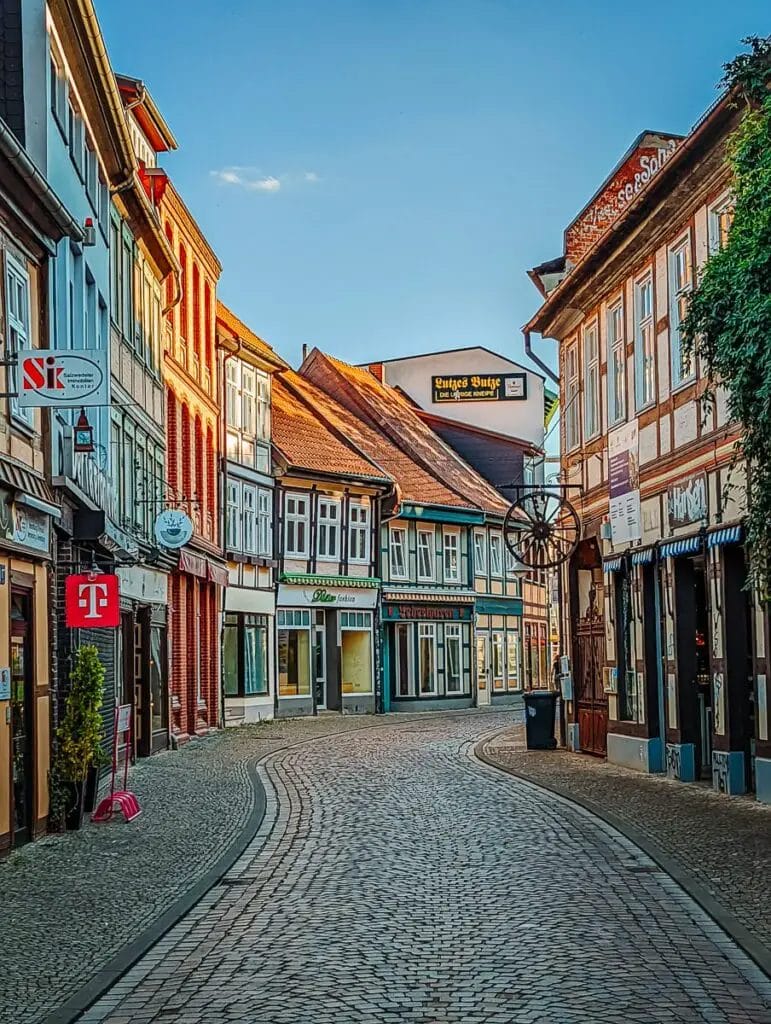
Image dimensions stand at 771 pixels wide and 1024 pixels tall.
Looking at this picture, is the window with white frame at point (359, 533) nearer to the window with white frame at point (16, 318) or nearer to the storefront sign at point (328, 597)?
the storefront sign at point (328, 597)

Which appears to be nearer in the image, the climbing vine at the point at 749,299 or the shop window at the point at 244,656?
the climbing vine at the point at 749,299

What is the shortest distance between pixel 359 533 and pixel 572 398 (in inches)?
815

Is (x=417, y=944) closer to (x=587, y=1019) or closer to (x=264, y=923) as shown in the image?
(x=264, y=923)

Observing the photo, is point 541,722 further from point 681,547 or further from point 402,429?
point 402,429

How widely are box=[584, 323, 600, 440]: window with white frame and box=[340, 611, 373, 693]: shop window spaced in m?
21.3

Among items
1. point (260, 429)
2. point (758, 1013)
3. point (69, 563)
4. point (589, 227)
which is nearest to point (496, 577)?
point (260, 429)

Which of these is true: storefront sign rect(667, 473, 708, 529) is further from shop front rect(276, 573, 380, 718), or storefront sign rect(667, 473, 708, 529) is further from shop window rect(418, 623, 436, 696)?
shop window rect(418, 623, 436, 696)

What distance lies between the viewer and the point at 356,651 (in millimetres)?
46188

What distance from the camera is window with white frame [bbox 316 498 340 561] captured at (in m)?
44.4

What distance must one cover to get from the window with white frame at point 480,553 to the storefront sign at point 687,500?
3142cm

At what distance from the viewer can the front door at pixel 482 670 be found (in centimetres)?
5091

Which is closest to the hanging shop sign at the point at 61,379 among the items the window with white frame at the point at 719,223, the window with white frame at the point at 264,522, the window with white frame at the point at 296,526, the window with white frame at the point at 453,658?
the window with white frame at the point at 719,223

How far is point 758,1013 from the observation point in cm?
734

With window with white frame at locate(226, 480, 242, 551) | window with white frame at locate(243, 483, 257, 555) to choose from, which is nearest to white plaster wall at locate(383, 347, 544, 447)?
window with white frame at locate(243, 483, 257, 555)
